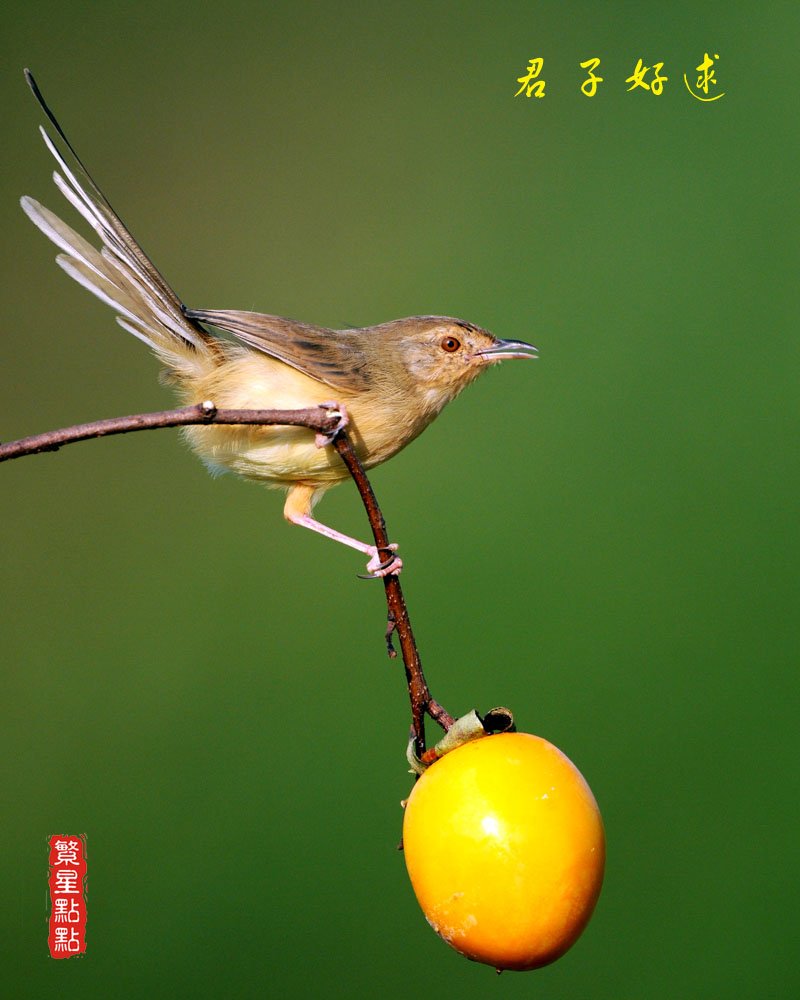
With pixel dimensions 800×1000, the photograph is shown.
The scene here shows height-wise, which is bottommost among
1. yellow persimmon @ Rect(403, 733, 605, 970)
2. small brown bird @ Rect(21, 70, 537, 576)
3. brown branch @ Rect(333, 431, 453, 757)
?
yellow persimmon @ Rect(403, 733, 605, 970)

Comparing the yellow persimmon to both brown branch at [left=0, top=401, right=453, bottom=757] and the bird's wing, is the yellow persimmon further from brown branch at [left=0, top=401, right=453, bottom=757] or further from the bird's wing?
the bird's wing

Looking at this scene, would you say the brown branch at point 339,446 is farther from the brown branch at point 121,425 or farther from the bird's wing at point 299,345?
the bird's wing at point 299,345

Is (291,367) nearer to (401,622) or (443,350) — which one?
(443,350)

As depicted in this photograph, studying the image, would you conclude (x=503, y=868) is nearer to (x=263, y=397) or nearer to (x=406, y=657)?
(x=406, y=657)

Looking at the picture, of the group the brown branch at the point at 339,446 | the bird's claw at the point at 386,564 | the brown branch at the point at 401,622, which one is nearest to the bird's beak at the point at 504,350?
the bird's claw at the point at 386,564

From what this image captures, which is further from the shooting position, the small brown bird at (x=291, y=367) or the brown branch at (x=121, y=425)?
the small brown bird at (x=291, y=367)

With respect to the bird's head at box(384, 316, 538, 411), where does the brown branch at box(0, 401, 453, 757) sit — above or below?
below

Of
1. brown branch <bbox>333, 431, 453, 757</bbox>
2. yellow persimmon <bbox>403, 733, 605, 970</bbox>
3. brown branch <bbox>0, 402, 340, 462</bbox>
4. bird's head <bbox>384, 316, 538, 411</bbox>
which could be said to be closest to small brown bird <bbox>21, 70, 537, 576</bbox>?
bird's head <bbox>384, 316, 538, 411</bbox>
